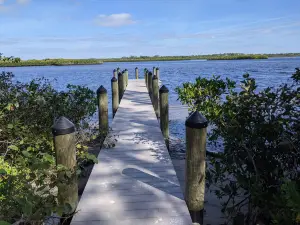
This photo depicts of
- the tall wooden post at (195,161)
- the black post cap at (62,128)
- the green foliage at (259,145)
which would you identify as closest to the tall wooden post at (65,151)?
the black post cap at (62,128)

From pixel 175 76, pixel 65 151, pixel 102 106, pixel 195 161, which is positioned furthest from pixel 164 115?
pixel 175 76

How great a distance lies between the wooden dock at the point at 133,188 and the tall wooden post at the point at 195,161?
148 mm

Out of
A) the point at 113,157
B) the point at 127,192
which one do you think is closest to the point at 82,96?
the point at 113,157

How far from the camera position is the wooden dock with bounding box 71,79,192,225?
2795 millimetres

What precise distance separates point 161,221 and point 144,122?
4202 millimetres

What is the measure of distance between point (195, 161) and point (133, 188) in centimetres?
91

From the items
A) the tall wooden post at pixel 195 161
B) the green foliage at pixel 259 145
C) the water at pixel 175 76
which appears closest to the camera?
the tall wooden post at pixel 195 161

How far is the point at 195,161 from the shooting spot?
2.96 meters

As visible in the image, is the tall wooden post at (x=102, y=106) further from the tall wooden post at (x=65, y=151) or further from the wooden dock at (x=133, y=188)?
the tall wooden post at (x=65, y=151)

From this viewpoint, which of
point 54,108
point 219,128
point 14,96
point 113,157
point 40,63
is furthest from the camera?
point 40,63

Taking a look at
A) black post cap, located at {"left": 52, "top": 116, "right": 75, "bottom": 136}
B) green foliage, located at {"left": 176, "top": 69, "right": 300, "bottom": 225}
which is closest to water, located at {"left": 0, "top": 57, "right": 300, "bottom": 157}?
green foliage, located at {"left": 176, "top": 69, "right": 300, "bottom": 225}

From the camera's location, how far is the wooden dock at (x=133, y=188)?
9.17 feet

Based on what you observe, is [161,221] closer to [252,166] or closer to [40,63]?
[252,166]

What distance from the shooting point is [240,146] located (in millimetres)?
3430
